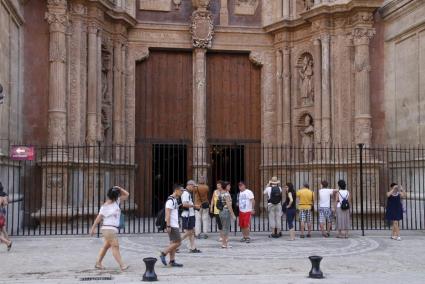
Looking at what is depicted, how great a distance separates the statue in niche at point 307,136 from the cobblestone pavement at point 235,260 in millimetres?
5436

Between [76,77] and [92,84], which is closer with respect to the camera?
[76,77]

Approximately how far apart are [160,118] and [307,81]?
5346mm

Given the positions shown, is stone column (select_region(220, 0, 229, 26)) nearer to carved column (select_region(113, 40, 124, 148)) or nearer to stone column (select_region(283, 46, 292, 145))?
stone column (select_region(283, 46, 292, 145))

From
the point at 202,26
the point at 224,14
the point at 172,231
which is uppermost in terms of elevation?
the point at 224,14

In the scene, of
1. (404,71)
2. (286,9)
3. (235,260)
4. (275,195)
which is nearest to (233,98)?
(286,9)

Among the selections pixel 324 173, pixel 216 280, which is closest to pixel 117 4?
pixel 324 173

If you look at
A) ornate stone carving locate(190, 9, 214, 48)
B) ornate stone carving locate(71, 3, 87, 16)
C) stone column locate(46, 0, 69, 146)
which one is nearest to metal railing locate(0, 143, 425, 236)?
stone column locate(46, 0, 69, 146)

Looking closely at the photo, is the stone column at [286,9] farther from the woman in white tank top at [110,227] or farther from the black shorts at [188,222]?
the woman in white tank top at [110,227]

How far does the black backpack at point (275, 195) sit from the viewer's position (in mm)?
14922

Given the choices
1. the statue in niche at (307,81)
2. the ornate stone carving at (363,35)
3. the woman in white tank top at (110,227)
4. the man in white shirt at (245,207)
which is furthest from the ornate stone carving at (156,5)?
the woman in white tank top at (110,227)

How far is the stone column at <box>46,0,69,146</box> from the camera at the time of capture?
56.4ft

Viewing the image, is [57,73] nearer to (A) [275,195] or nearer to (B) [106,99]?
(B) [106,99]

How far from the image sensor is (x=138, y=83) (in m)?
20.8

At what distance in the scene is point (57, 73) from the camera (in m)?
17.3
